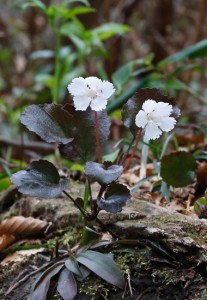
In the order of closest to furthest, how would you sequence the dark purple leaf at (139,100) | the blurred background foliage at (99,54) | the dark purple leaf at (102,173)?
the dark purple leaf at (102,173) → the dark purple leaf at (139,100) → the blurred background foliage at (99,54)

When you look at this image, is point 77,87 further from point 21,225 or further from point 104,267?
point 21,225

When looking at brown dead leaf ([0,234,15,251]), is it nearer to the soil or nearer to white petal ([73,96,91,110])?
the soil

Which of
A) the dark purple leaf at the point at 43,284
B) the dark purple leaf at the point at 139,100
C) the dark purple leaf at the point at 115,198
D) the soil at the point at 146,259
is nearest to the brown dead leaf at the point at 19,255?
the soil at the point at 146,259

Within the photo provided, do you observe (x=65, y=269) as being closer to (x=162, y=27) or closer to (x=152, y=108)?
(x=152, y=108)

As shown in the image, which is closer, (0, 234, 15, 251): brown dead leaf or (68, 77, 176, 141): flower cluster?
(68, 77, 176, 141): flower cluster

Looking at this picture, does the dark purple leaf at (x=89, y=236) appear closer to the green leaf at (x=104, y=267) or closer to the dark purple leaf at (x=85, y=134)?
the green leaf at (x=104, y=267)

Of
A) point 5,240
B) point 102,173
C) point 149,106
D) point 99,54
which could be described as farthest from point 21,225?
point 99,54

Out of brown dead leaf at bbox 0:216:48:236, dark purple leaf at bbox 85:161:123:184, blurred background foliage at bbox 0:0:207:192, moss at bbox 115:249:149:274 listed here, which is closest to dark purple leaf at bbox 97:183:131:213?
dark purple leaf at bbox 85:161:123:184
